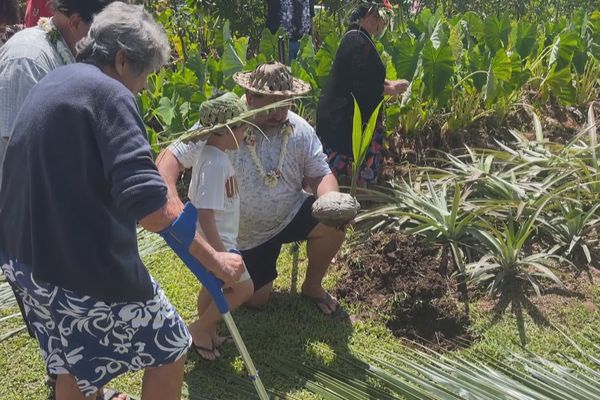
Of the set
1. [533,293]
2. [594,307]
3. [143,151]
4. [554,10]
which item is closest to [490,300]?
[533,293]

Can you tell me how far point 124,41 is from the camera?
221cm

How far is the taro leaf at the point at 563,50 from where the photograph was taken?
605 centimetres

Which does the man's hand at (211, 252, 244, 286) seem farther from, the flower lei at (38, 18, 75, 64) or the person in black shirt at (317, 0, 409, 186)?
the person in black shirt at (317, 0, 409, 186)

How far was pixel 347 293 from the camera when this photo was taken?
13.3ft

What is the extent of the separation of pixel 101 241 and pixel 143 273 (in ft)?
0.62

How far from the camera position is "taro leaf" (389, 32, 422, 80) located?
17.8 feet

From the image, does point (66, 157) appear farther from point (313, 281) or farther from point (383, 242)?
point (383, 242)

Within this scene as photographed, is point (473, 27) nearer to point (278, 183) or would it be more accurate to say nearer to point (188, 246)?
point (278, 183)

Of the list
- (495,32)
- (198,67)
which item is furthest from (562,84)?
(198,67)

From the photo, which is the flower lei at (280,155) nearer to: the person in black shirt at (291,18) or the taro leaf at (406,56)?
the taro leaf at (406,56)

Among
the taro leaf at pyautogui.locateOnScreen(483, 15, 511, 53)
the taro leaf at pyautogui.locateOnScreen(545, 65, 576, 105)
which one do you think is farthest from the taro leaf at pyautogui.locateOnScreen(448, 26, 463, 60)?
the taro leaf at pyautogui.locateOnScreen(545, 65, 576, 105)

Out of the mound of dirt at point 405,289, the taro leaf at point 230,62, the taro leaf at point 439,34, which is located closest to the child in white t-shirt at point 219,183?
the mound of dirt at point 405,289

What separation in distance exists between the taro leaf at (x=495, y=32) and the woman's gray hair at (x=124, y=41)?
441cm

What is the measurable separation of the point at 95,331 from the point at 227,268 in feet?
1.46
